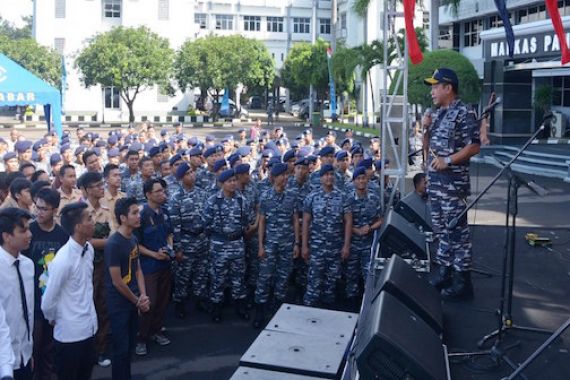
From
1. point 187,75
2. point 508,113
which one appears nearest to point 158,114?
point 187,75

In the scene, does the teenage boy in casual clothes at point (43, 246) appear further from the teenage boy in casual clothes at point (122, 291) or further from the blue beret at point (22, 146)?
the blue beret at point (22, 146)

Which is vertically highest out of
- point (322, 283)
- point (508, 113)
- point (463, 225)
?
point (508, 113)

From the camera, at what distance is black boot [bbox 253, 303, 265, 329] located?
702 cm

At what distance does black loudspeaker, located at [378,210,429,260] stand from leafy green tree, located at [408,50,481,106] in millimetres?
17534

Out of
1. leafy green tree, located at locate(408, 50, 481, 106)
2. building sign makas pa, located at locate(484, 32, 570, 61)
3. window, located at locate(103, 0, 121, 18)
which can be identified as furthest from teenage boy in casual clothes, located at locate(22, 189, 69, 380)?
window, located at locate(103, 0, 121, 18)

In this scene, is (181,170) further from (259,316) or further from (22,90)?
(22,90)

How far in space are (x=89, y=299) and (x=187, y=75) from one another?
39.2m

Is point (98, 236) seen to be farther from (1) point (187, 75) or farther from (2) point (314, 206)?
(1) point (187, 75)

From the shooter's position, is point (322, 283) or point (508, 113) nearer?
point (322, 283)

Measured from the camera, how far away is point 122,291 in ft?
16.3

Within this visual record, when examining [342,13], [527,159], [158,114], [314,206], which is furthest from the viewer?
[342,13]

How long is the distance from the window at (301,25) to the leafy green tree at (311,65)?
→ 13432 millimetres

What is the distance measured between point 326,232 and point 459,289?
1.60 metres

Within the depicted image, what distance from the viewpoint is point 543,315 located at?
18.6ft
